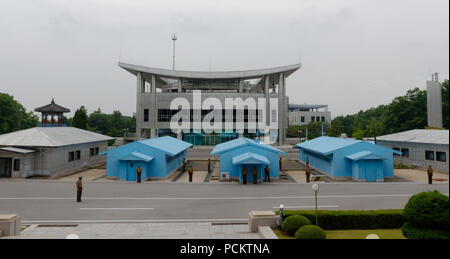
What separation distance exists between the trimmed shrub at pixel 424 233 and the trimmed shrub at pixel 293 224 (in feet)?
9.50

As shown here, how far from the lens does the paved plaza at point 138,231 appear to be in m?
9.40

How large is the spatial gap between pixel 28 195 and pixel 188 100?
4084 cm

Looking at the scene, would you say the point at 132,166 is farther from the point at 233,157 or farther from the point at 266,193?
the point at 266,193

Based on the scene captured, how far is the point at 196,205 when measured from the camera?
14.2m

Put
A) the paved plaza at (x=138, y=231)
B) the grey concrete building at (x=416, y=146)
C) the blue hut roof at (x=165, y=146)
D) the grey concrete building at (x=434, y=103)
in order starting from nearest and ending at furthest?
the grey concrete building at (x=434, y=103) < the paved plaza at (x=138, y=231) < the grey concrete building at (x=416, y=146) < the blue hut roof at (x=165, y=146)

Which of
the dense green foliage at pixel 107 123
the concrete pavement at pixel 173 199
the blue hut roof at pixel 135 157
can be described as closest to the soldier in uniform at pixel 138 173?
the concrete pavement at pixel 173 199

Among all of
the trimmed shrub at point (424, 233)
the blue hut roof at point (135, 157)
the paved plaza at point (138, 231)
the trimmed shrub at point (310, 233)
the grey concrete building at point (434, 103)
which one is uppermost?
the grey concrete building at point (434, 103)

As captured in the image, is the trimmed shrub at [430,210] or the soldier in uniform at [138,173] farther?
the soldier in uniform at [138,173]

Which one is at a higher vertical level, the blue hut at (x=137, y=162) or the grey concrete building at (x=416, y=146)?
the grey concrete building at (x=416, y=146)

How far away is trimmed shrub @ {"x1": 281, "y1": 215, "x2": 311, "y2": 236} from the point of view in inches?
354

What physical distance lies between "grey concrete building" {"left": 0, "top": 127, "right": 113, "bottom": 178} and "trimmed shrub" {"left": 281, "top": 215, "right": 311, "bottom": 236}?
2131 cm

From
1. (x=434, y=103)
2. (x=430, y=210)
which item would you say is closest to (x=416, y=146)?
(x=434, y=103)

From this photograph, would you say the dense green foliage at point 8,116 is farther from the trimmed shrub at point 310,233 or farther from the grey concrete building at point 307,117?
the grey concrete building at point 307,117
